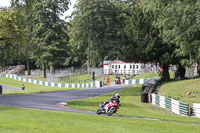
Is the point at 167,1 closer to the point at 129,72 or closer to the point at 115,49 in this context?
the point at 129,72

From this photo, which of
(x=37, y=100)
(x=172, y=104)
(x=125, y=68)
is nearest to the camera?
(x=172, y=104)

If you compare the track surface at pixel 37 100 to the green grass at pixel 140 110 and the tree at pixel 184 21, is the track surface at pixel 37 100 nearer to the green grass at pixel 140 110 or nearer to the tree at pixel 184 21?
the green grass at pixel 140 110

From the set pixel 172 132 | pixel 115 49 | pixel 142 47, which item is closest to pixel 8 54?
pixel 142 47

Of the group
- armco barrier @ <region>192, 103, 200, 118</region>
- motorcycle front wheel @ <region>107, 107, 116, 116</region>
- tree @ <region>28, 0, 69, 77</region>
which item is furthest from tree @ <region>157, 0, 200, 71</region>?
tree @ <region>28, 0, 69, 77</region>

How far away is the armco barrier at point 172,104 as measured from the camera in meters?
20.8

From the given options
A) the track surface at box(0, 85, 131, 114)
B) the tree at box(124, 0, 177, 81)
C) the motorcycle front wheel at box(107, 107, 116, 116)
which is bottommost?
the track surface at box(0, 85, 131, 114)

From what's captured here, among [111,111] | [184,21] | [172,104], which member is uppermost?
[184,21]

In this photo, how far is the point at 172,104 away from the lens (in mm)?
22922

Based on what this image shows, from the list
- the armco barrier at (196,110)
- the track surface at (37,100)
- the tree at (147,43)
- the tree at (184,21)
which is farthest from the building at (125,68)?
the armco barrier at (196,110)

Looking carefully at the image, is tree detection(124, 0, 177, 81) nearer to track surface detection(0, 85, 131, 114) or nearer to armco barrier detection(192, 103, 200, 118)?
track surface detection(0, 85, 131, 114)

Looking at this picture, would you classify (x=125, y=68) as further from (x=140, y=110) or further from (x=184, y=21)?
(x=140, y=110)

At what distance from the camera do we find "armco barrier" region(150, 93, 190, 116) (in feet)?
68.1

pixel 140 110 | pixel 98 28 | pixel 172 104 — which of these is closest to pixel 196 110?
pixel 172 104

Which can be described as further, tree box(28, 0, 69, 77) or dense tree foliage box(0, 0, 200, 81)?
tree box(28, 0, 69, 77)
